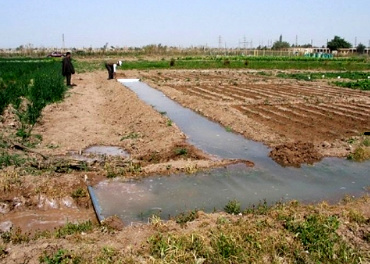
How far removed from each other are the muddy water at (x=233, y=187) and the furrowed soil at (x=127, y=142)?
35 cm

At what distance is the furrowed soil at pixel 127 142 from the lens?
5812 mm

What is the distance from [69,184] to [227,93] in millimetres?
14200

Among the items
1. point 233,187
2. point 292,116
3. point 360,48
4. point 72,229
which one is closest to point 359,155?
point 233,187

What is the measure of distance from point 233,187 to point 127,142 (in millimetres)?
3908

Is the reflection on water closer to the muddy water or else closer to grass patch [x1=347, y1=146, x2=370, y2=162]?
the muddy water

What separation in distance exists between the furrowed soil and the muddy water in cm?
35

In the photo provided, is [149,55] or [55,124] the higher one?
[149,55]

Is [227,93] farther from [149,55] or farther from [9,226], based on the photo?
[149,55]

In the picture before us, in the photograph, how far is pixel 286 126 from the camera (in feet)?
39.4

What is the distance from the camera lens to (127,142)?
394 inches

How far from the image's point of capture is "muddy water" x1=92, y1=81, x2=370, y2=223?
6246 millimetres

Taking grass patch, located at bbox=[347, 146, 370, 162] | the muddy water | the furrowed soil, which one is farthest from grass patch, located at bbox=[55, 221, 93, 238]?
grass patch, located at bbox=[347, 146, 370, 162]

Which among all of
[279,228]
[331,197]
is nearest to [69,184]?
[279,228]

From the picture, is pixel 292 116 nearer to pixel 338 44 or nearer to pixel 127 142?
pixel 127 142
